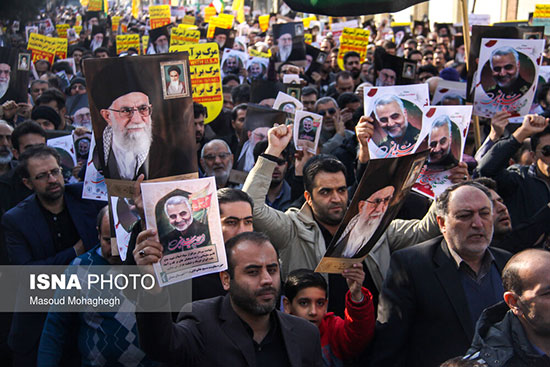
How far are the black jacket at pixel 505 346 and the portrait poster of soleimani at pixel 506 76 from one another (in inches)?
134

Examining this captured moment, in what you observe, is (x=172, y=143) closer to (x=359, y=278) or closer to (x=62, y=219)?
(x=359, y=278)

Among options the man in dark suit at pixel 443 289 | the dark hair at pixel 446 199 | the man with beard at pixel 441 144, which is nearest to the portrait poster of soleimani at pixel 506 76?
the man with beard at pixel 441 144

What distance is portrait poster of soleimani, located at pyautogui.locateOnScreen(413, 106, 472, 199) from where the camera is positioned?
4812mm

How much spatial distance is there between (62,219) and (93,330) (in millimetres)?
1296

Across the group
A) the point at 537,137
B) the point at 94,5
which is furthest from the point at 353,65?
the point at 94,5

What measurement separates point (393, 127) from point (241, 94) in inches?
203

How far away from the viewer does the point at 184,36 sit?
12.5 metres

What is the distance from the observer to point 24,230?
15.5ft

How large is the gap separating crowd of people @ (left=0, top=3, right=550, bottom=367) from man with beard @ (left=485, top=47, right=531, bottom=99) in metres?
0.02

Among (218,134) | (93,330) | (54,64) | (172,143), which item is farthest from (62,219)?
(54,64)

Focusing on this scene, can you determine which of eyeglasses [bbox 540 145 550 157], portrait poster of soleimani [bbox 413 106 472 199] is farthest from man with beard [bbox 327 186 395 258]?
eyeglasses [bbox 540 145 550 157]

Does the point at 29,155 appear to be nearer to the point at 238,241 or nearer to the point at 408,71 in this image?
the point at 238,241

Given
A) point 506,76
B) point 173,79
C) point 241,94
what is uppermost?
point 173,79

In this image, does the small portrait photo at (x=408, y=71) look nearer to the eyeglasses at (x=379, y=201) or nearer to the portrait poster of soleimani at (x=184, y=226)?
the eyeglasses at (x=379, y=201)
